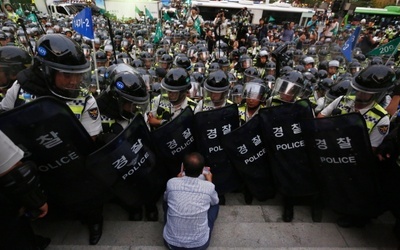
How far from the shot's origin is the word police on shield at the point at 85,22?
16.3 feet

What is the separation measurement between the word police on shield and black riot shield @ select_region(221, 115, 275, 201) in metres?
3.83

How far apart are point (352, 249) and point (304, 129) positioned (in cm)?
138

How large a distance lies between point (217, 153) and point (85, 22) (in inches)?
159

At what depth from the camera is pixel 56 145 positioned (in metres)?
1.95

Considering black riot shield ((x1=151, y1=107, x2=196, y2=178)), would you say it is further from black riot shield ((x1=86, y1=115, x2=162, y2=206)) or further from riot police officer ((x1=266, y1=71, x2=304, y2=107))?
riot police officer ((x1=266, y1=71, x2=304, y2=107))

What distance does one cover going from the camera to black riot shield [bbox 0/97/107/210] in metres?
1.76

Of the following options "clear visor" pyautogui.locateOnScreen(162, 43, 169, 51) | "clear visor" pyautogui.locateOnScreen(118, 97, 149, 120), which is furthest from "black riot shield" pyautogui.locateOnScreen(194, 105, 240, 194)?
"clear visor" pyautogui.locateOnScreen(162, 43, 169, 51)

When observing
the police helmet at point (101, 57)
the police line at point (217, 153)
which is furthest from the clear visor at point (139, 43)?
the police line at point (217, 153)

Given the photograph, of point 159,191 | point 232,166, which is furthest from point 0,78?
point 232,166

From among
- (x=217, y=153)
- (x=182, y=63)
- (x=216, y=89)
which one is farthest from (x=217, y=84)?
(x=182, y=63)

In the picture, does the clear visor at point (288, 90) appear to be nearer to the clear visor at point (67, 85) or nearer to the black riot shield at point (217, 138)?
the black riot shield at point (217, 138)

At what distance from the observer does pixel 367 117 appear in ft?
9.68

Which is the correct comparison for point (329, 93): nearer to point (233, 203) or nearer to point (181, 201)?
point (233, 203)

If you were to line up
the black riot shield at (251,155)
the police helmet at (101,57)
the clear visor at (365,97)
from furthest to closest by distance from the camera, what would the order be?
the police helmet at (101,57) → the clear visor at (365,97) → the black riot shield at (251,155)
